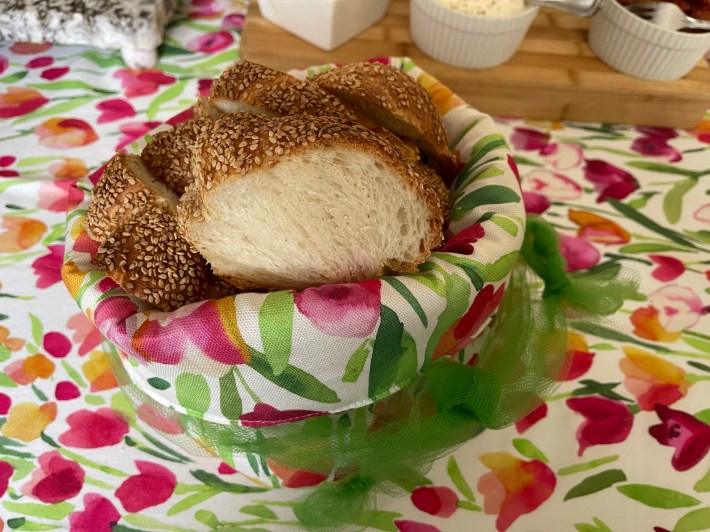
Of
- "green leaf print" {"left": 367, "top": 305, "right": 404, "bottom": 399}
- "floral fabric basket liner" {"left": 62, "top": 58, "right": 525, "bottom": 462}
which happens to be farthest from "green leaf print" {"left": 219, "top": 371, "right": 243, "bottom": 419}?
"green leaf print" {"left": 367, "top": 305, "right": 404, "bottom": 399}

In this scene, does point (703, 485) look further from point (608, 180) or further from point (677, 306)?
point (608, 180)

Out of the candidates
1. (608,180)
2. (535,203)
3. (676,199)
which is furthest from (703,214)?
(535,203)

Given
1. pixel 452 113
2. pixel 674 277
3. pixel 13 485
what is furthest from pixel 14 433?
pixel 674 277

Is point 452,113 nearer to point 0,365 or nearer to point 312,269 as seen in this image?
point 312,269

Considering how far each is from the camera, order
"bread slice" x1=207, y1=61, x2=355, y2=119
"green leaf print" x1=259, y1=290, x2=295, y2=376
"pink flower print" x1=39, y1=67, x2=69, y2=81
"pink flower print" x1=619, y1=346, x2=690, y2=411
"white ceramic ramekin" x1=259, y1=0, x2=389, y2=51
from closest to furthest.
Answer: "green leaf print" x1=259, y1=290, x2=295, y2=376 → "bread slice" x1=207, y1=61, x2=355, y2=119 → "pink flower print" x1=619, y1=346, x2=690, y2=411 → "white ceramic ramekin" x1=259, y1=0, x2=389, y2=51 → "pink flower print" x1=39, y1=67, x2=69, y2=81

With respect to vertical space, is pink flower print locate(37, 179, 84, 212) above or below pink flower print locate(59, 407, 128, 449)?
above

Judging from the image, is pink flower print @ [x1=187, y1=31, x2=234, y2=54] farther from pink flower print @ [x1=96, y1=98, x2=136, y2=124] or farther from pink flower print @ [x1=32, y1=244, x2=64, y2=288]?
pink flower print @ [x1=32, y1=244, x2=64, y2=288]
